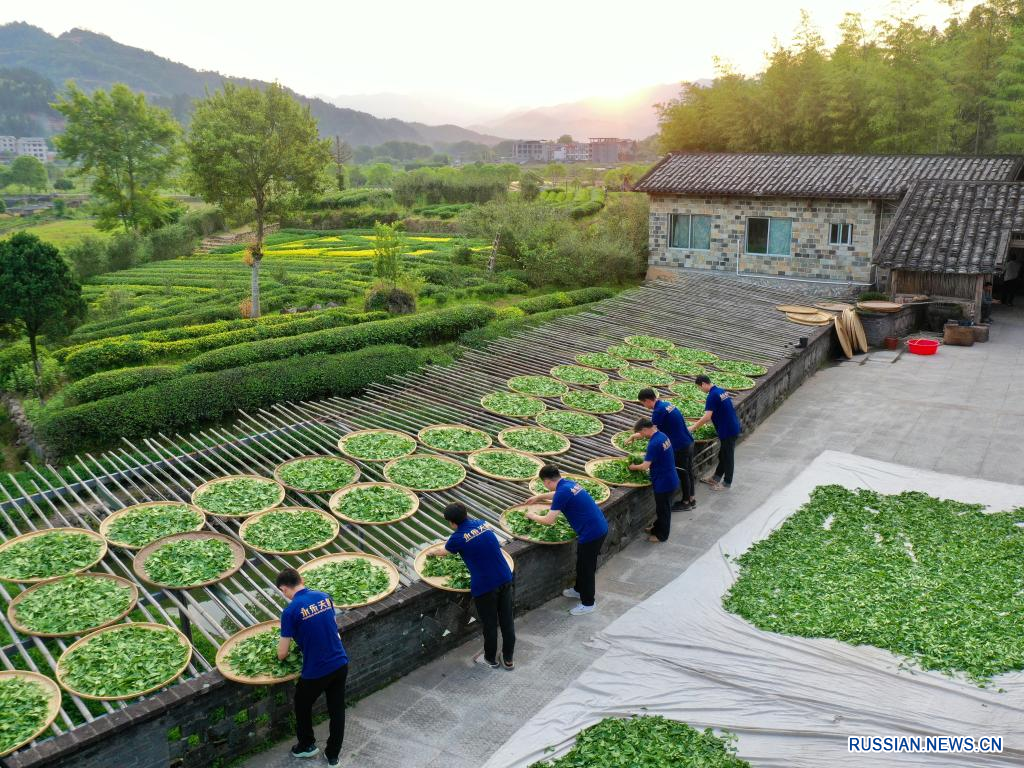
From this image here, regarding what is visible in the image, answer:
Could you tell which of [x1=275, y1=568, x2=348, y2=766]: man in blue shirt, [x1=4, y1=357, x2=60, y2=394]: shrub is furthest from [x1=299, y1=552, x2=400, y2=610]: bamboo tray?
[x1=4, y1=357, x2=60, y2=394]: shrub

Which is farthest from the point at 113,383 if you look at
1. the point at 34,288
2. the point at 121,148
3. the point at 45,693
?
the point at 121,148

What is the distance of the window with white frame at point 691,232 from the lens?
27594 mm

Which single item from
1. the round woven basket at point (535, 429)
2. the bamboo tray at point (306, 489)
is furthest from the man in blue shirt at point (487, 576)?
the round woven basket at point (535, 429)

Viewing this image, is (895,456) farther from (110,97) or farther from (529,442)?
(110,97)

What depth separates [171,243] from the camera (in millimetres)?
36406

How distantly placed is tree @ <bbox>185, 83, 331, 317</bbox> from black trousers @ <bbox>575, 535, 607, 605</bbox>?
15973mm

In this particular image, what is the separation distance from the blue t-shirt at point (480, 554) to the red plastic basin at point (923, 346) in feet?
54.7

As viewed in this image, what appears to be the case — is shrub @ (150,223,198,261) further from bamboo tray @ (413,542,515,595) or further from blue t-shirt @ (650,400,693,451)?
bamboo tray @ (413,542,515,595)

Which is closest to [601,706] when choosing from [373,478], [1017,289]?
[373,478]

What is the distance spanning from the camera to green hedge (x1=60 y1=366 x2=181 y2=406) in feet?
46.2

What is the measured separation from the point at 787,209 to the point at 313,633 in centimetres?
2340

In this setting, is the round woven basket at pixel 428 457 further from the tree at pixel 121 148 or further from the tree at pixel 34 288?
the tree at pixel 121 148

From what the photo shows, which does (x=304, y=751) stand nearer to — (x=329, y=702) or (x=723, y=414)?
(x=329, y=702)

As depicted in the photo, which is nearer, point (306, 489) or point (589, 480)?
point (306, 489)
